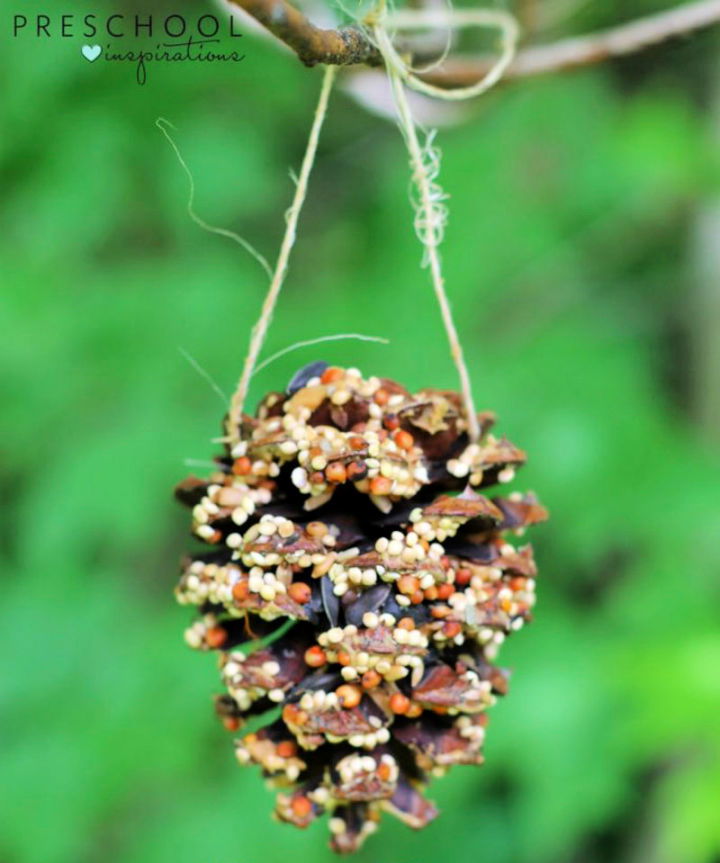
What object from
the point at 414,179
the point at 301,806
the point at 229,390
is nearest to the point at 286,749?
the point at 301,806

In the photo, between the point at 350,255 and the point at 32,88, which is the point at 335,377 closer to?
the point at 32,88

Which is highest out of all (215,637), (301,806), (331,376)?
(331,376)

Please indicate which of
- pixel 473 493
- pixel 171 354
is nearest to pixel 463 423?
pixel 473 493

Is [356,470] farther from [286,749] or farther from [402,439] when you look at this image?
[286,749]

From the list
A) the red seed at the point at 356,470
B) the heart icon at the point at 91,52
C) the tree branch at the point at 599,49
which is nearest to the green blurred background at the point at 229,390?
the heart icon at the point at 91,52

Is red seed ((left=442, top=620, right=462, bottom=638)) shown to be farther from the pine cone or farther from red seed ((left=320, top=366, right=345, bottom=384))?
red seed ((left=320, top=366, right=345, bottom=384))

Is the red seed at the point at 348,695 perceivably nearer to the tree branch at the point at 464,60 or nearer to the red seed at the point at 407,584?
the red seed at the point at 407,584
